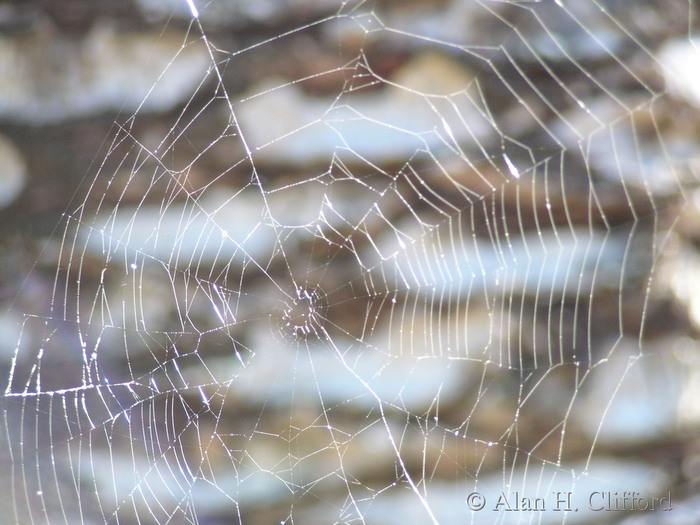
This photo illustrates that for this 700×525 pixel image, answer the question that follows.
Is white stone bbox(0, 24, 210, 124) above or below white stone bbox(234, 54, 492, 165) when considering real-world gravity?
above

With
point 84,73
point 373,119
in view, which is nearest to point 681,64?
point 373,119

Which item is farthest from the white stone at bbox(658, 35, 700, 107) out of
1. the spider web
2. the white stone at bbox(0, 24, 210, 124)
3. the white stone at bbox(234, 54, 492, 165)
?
the white stone at bbox(0, 24, 210, 124)

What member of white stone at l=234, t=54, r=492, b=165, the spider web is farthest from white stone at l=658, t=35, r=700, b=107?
white stone at l=234, t=54, r=492, b=165

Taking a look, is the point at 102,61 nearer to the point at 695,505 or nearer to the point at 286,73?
the point at 286,73

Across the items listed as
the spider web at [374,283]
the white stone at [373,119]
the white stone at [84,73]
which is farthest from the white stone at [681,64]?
the white stone at [84,73]

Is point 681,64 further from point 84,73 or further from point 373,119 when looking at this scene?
point 84,73

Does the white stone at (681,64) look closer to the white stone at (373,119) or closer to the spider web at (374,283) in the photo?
the spider web at (374,283)

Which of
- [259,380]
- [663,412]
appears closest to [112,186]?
[259,380]

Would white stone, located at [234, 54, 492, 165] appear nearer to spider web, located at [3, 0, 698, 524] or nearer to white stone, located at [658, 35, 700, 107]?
spider web, located at [3, 0, 698, 524]
